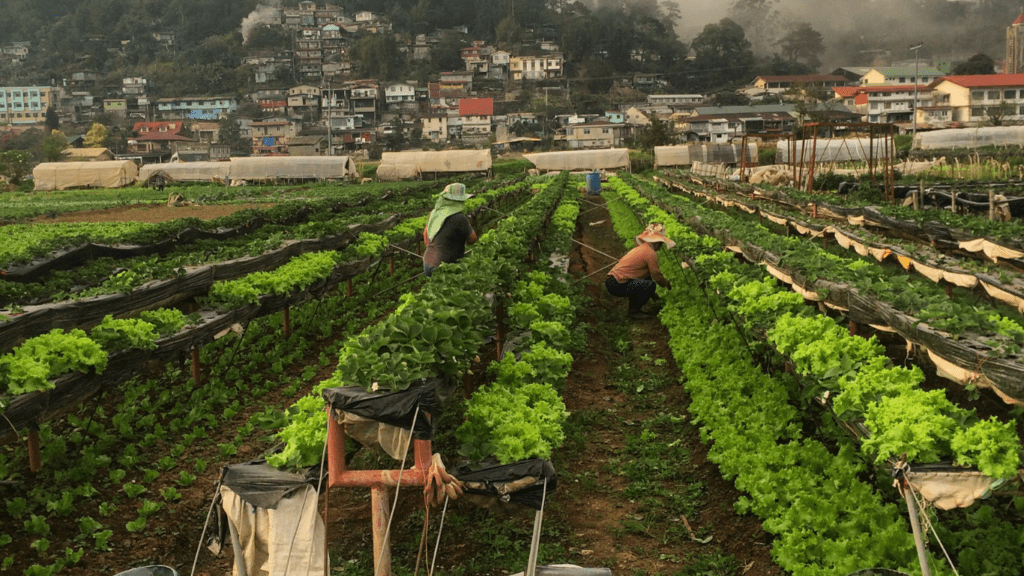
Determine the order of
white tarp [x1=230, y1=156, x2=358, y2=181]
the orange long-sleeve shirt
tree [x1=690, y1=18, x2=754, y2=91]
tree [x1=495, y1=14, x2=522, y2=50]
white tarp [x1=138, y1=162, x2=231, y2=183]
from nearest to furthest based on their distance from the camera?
the orange long-sleeve shirt, white tarp [x1=230, y1=156, x2=358, y2=181], white tarp [x1=138, y1=162, x2=231, y2=183], tree [x1=690, y1=18, x2=754, y2=91], tree [x1=495, y1=14, x2=522, y2=50]

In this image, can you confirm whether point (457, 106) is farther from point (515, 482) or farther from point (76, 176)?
point (515, 482)

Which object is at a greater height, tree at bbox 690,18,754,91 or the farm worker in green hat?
tree at bbox 690,18,754,91

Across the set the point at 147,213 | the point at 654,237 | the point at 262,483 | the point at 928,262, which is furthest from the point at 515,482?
the point at 147,213

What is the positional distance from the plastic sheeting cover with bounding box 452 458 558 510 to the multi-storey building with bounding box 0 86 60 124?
193647 mm

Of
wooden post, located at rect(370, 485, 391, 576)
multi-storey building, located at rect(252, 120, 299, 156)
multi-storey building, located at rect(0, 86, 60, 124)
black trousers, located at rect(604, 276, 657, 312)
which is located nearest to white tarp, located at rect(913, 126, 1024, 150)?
black trousers, located at rect(604, 276, 657, 312)

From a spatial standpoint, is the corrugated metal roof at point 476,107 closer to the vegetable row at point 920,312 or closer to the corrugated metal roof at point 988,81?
the corrugated metal roof at point 988,81

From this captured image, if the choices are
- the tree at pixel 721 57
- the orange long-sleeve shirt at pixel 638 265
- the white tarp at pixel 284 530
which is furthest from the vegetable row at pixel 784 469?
the tree at pixel 721 57

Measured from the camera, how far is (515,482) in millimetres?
5656

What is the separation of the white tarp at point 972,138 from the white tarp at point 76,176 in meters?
52.7

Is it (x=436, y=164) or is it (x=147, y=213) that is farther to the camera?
(x=436, y=164)

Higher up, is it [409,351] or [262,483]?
[409,351]

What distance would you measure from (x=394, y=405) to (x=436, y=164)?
6056cm

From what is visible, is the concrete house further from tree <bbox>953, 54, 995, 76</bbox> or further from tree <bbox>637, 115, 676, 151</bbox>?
tree <bbox>953, 54, 995, 76</bbox>

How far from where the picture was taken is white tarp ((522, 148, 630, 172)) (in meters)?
68.8
